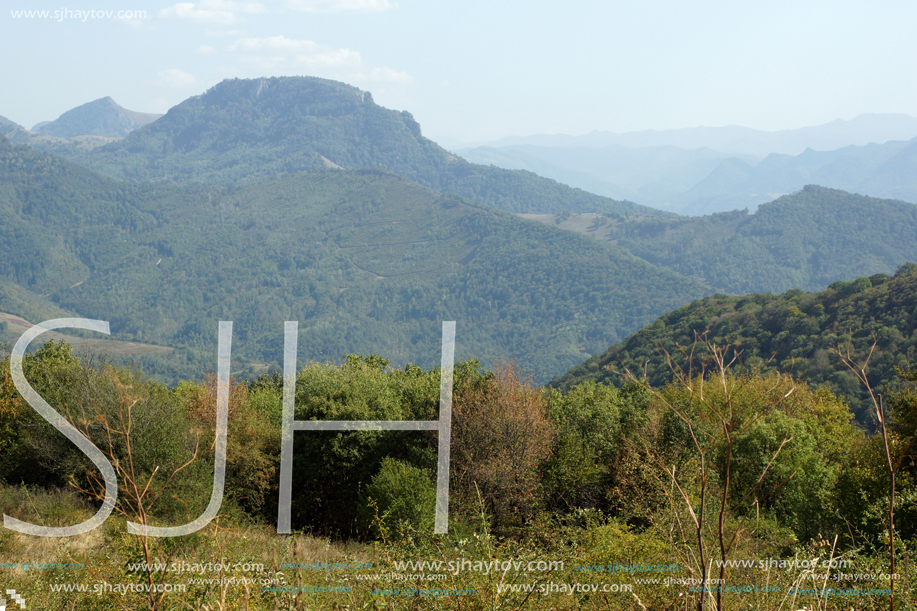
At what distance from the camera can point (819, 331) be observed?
184ft

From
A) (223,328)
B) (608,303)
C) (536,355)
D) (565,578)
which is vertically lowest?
(536,355)

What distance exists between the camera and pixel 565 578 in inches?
301

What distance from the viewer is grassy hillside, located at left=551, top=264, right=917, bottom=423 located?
153 ft

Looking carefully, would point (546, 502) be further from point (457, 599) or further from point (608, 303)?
point (608, 303)

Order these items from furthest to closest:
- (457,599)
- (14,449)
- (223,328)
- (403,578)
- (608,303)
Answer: (608,303) < (14,449) < (223,328) < (403,578) < (457,599)

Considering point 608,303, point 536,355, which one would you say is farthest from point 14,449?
point 608,303

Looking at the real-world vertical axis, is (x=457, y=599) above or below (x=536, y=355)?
above

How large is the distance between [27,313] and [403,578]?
688 feet

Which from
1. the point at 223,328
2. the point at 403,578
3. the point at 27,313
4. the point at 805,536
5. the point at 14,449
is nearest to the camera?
the point at 403,578

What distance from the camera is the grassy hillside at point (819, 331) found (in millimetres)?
46562
